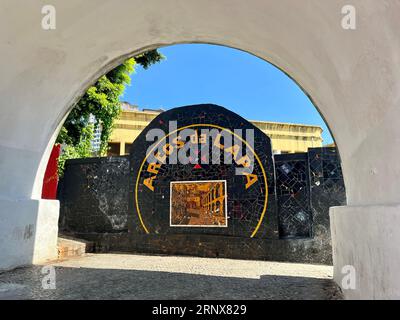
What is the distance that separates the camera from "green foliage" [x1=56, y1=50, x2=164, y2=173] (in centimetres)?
1034

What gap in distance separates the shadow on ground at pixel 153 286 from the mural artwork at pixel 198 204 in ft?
11.6

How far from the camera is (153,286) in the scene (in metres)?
3.78

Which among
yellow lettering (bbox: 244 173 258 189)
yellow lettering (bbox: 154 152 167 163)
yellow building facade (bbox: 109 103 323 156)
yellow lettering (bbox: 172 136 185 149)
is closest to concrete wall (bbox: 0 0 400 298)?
yellow lettering (bbox: 154 152 167 163)

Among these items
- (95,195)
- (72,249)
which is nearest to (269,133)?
(95,195)

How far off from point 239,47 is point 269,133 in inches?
601

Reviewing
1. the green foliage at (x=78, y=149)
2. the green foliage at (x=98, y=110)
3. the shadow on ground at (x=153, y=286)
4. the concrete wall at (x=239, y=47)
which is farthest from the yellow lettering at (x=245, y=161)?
the green foliage at (x=78, y=149)

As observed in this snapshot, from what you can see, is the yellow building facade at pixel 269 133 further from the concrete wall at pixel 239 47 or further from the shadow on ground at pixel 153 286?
the shadow on ground at pixel 153 286

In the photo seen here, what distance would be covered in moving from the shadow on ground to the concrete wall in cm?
65

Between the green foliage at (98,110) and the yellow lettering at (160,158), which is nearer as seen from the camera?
the yellow lettering at (160,158)

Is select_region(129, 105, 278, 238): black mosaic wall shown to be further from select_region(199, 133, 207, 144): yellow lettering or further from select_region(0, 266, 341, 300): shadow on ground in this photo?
select_region(0, 266, 341, 300): shadow on ground

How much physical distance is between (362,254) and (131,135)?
17058 mm

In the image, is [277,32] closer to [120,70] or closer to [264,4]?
[264,4]

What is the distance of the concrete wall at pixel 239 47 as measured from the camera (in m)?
2.06

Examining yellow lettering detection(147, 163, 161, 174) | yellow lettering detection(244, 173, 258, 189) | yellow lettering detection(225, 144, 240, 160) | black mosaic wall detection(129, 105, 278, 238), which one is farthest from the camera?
yellow lettering detection(147, 163, 161, 174)
